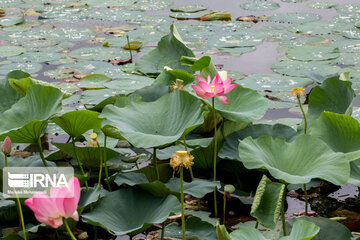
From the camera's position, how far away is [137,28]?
4.22 metres

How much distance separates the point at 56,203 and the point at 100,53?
2.61m

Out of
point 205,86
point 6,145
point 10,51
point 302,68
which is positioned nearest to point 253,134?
point 205,86

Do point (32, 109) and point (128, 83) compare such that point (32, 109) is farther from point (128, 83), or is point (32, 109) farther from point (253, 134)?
point (128, 83)

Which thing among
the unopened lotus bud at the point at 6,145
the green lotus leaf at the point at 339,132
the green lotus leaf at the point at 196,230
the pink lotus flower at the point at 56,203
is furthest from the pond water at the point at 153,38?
the pink lotus flower at the point at 56,203

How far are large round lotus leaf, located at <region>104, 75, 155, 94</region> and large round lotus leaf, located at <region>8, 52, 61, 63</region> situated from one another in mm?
682

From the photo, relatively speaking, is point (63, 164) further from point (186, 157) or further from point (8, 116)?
point (186, 157)

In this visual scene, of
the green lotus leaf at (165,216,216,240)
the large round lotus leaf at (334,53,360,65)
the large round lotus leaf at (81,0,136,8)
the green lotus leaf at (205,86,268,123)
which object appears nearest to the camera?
the green lotus leaf at (165,216,216,240)

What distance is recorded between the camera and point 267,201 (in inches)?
60.6

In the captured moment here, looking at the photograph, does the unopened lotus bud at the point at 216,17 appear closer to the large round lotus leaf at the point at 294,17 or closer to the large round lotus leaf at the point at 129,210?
the large round lotus leaf at the point at 294,17

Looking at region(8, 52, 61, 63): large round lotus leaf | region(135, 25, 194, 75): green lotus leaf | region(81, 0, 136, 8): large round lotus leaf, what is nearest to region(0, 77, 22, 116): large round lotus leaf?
region(135, 25, 194, 75): green lotus leaf

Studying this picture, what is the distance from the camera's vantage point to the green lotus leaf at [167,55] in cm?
259

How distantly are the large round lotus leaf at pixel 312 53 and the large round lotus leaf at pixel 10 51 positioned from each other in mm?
1670

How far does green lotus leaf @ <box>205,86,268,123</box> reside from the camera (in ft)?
6.23

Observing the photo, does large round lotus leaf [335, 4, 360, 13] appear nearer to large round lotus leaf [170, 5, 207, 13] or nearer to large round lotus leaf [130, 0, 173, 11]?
large round lotus leaf [170, 5, 207, 13]
